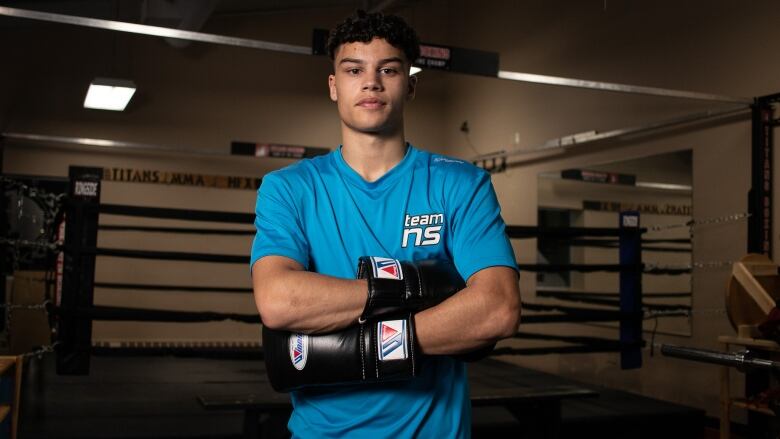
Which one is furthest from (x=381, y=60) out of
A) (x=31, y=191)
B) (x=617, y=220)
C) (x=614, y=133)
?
(x=617, y=220)

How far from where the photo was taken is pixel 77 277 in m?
3.66

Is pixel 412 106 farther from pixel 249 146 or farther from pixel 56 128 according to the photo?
pixel 56 128

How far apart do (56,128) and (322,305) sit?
7590mm

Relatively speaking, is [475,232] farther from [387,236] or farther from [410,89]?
[410,89]

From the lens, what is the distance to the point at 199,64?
8484 millimetres

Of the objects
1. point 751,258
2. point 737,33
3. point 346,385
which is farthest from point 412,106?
point 346,385

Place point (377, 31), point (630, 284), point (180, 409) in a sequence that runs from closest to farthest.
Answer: point (377, 31), point (180, 409), point (630, 284)

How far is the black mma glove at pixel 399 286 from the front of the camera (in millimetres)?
1104

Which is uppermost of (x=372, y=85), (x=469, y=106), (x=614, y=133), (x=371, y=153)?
(x=469, y=106)

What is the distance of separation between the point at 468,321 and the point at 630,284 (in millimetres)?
3762

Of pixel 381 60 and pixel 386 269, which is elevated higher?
pixel 381 60

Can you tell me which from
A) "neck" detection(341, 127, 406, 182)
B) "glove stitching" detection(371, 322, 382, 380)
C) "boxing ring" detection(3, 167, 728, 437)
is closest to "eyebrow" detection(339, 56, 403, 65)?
"neck" detection(341, 127, 406, 182)

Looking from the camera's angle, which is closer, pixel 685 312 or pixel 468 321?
pixel 468 321

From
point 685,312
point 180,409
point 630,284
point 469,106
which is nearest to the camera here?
point 180,409
